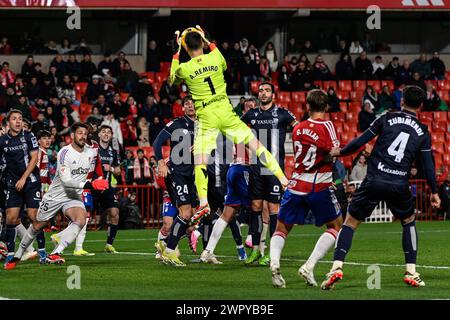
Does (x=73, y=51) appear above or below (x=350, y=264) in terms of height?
above

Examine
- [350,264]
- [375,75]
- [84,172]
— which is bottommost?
[350,264]

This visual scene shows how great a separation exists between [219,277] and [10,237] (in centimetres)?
412

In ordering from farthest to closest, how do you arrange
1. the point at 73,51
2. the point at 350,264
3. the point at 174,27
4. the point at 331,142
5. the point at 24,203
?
the point at 174,27
the point at 73,51
the point at 24,203
the point at 350,264
the point at 331,142

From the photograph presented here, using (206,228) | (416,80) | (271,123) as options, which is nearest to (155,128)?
(416,80)

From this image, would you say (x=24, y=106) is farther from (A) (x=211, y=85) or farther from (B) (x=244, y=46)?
(A) (x=211, y=85)

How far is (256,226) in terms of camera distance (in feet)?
54.4

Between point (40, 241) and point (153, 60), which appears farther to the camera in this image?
→ point (153, 60)

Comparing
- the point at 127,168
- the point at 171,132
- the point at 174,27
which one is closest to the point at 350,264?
the point at 171,132

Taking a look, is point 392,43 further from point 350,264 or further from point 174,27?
point 350,264

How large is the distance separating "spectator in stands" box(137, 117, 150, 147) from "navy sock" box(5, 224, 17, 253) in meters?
14.8

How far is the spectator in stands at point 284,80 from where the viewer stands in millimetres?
35250

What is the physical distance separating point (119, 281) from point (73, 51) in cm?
2248
